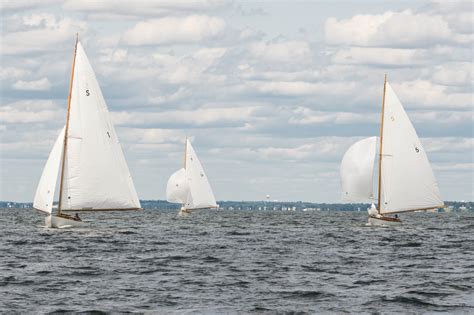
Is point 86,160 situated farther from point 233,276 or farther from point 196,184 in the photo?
point 196,184

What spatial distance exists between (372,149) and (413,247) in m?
25.9

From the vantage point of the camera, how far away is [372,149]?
8494 cm

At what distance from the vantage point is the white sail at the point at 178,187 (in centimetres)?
14562

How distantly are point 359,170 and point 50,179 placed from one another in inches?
1175

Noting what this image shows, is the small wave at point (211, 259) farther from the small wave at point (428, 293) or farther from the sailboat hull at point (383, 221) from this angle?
the sailboat hull at point (383, 221)

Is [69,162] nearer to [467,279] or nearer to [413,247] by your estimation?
[413,247]

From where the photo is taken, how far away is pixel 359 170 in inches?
3327

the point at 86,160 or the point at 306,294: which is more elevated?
the point at 86,160

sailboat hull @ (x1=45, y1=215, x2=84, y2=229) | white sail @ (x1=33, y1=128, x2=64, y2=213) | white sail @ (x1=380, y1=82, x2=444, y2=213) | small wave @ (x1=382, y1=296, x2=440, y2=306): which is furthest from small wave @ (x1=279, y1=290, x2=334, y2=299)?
white sail @ (x1=380, y1=82, x2=444, y2=213)

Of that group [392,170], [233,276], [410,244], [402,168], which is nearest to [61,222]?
→ [410,244]

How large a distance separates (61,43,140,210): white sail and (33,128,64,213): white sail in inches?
40.8

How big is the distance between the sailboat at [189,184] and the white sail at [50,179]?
75977 mm

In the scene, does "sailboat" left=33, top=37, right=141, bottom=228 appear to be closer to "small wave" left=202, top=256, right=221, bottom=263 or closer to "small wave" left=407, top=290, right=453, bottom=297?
"small wave" left=202, top=256, right=221, bottom=263

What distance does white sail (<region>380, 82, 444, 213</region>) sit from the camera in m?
81.8
